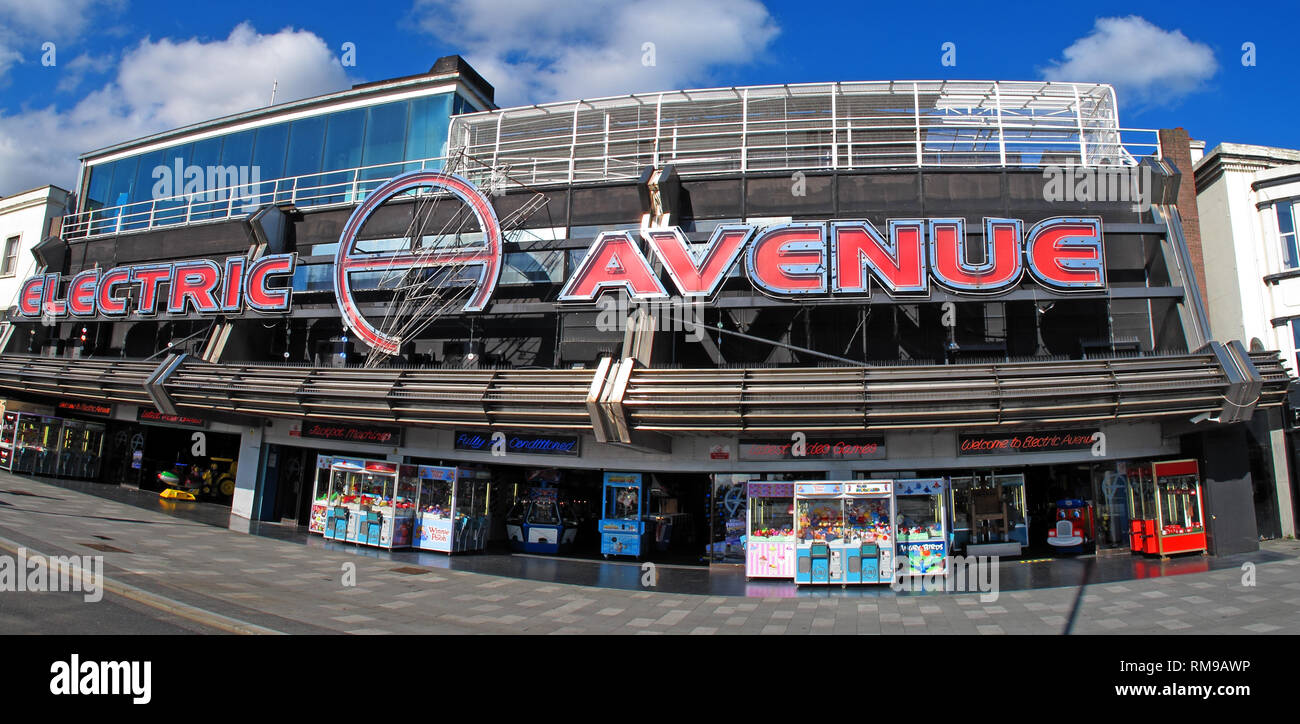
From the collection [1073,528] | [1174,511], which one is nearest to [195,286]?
[1073,528]

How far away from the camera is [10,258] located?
126 ft

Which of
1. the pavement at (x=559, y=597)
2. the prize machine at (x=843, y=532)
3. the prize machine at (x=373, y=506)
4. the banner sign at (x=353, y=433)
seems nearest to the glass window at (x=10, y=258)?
the pavement at (x=559, y=597)

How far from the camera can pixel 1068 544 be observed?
821 inches

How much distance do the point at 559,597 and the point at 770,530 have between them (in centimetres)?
614

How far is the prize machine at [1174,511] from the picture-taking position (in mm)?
19438

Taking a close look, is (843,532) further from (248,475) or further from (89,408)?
(89,408)

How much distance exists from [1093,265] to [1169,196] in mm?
4493

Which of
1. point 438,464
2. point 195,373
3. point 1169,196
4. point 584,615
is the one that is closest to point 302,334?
point 195,373

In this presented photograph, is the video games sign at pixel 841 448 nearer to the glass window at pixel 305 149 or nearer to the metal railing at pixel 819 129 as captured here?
the metal railing at pixel 819 129

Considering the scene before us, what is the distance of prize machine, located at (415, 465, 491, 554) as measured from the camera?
70.8 feet

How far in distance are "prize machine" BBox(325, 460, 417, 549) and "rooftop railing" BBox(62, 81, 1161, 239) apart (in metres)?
11.1

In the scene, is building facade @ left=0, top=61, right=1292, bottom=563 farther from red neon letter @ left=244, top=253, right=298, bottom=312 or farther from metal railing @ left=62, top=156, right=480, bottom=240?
metal railing @ left=62, top=156, right=480, bottom=240

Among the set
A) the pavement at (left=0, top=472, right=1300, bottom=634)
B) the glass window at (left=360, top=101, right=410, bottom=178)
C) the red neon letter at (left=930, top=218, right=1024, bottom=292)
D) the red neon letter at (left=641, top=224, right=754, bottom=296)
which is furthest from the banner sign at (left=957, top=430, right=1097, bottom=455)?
the glass window at (left=360, top=101, right=410, bottom=178)

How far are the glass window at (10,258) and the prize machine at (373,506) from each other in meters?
30.3
